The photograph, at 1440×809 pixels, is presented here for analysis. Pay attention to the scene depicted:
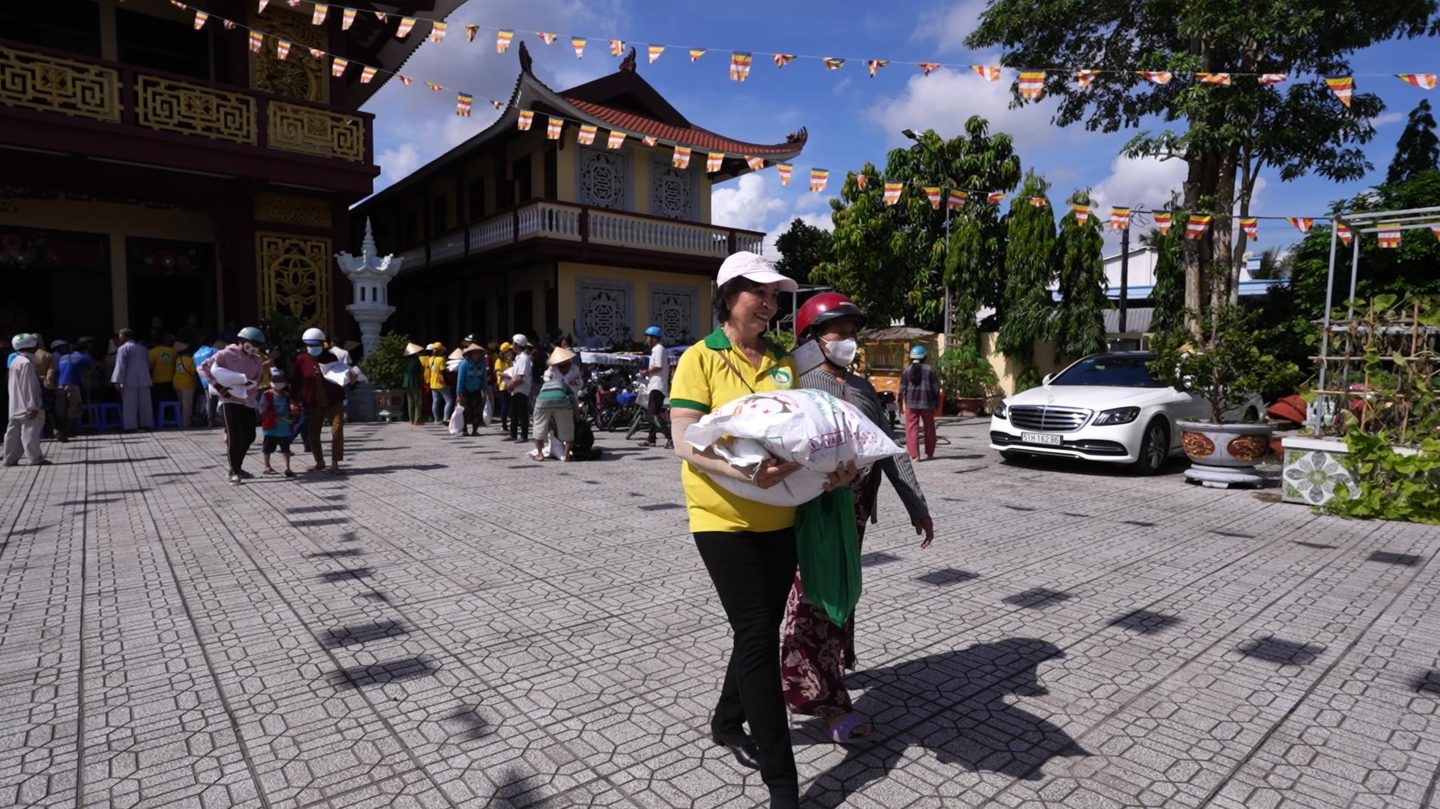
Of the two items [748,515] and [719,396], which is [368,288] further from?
[748,515]

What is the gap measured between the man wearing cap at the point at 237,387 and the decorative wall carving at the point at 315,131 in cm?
774

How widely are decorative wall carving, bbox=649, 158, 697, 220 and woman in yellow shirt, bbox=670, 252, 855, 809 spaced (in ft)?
62.7

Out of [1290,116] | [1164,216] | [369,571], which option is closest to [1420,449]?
[1164,216]

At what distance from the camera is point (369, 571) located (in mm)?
4898

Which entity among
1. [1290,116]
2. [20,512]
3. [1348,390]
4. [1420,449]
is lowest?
[20,512]

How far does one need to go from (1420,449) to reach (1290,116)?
394 inches

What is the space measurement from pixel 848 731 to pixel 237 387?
734cm

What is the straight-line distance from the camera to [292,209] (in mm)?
15305

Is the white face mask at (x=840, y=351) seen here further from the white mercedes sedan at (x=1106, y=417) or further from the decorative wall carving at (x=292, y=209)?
the decorative wall carving at (x=292, y=209)

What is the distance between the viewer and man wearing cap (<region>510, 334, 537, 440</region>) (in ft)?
38.8

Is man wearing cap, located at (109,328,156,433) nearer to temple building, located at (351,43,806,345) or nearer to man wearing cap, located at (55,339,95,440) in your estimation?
man wearing cap, located at (55,339,95,440)

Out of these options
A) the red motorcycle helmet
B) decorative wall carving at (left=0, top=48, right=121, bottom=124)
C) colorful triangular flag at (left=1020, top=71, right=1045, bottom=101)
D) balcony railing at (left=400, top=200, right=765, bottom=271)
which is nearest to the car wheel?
colorful triangular flag at (left=1020, top=71, right=1045, bottom=101)

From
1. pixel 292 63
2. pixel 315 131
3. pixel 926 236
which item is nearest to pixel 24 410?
pixel 315 131

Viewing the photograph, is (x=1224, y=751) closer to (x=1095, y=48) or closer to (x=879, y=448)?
(x=879, y=448)
